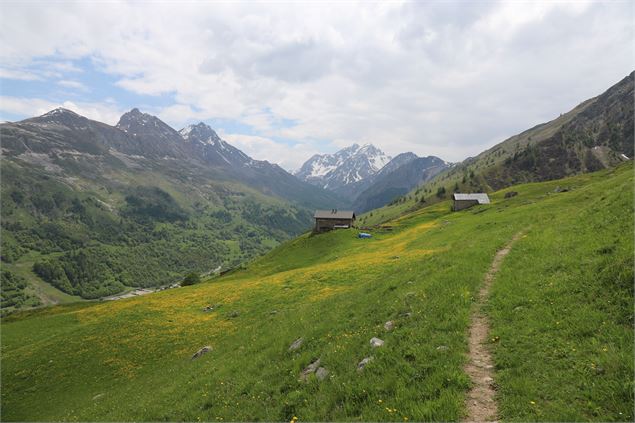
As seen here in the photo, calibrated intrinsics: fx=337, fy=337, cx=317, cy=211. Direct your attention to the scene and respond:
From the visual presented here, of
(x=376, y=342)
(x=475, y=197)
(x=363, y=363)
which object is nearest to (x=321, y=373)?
(x=363, y=363)

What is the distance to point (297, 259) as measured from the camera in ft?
261

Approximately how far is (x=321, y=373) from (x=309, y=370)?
126 centimetres

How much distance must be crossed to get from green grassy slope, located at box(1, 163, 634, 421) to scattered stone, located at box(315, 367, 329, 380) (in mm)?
325

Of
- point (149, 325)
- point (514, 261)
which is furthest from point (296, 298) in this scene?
point (514, 261)

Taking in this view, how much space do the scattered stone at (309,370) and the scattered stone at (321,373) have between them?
19.4 inches

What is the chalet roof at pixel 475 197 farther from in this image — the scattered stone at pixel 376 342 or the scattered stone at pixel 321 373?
the scattered stone at pixel 321 373

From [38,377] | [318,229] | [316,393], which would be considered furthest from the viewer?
[318,229]

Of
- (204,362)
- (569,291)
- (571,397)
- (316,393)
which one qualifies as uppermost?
(569,291)

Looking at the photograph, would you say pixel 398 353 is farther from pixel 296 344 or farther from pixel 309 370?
pixel 296 344

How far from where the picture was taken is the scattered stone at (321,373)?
14.4 m

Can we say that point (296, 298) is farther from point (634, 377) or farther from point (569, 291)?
point (634, 377)

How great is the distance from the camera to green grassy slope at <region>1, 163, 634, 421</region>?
1035 centimetres

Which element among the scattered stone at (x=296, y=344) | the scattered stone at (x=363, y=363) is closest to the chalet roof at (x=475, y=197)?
the scattered stone at (x=296, y=344)

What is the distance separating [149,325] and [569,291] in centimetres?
4076
